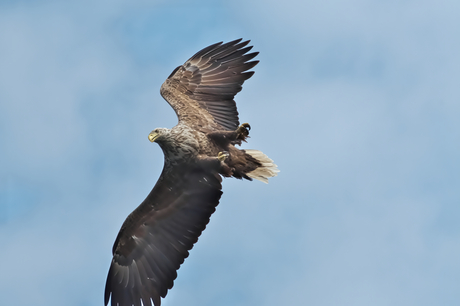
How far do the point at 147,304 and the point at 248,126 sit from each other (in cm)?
339

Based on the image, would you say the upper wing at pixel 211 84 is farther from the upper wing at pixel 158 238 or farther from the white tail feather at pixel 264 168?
the upper wing at pixel 158 238

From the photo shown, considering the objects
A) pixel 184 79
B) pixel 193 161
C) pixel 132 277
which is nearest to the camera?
pixel 193 161

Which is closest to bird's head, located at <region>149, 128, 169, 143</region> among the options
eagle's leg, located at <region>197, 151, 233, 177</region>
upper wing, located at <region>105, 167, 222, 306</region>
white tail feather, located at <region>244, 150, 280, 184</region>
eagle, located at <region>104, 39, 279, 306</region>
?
eagle, located at <region>104, 39, 279, 306</region>

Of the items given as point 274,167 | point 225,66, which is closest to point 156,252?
point 274,167

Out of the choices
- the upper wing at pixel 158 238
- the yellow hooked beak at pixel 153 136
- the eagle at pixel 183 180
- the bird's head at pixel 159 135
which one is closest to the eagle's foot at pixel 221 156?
the eagle at pixel 183 180

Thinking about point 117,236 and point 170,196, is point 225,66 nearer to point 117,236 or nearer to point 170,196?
point 170,196

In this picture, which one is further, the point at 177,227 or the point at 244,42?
the point at 244,42

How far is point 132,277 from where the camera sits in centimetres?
1120

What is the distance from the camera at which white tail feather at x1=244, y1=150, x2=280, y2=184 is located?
37.3 feet

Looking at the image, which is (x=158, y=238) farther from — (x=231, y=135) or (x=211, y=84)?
(x=211, y=84)

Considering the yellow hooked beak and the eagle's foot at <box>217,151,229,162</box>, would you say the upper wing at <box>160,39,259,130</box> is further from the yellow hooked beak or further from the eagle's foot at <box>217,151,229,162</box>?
the eagle's foot at <box>217,151,229,162</box>

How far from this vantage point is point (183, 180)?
1077 cm

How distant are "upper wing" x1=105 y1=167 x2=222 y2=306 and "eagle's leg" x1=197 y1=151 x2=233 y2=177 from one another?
0.35 metres

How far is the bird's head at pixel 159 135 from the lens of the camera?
10422 mm
